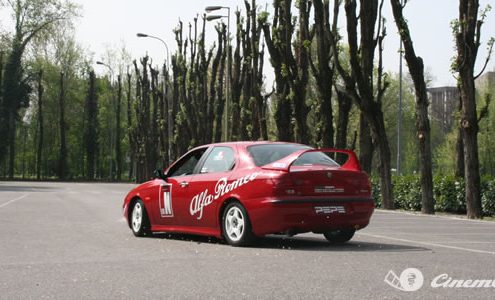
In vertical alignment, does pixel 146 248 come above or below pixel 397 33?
below

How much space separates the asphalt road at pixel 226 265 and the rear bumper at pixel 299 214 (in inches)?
11.5

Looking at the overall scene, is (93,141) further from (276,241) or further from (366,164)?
(276,241)

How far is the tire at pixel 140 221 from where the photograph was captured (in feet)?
44.4

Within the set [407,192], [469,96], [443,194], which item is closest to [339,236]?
[469,96]

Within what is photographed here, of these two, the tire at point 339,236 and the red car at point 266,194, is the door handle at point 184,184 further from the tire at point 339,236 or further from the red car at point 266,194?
the tire at point 339,236

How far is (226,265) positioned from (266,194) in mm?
1987

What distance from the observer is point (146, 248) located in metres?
11.3

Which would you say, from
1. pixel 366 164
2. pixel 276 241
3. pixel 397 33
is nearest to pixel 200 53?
pixel 366 164

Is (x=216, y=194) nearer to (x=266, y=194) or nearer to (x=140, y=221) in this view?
(x=266, y=194)

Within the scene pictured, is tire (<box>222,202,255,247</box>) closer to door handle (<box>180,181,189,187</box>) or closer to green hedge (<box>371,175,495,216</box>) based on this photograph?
door handle (<box>180,181,189,187</box>)

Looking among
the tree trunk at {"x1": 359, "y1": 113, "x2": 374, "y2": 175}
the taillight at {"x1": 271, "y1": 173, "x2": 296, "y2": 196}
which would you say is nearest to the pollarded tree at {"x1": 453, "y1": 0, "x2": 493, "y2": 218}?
the tree trunk at {"x1": 359, "y1": 113, "x2": 374, "y2": 175}

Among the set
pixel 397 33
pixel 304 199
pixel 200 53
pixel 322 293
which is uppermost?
pixel 200 53

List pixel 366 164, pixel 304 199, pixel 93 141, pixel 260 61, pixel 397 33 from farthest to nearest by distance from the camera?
pixel 93 141 → pixel 260 61 → pixel 366 164 → pixel 397 33 → pixel 304 199

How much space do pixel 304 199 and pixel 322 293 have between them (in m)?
3.95
